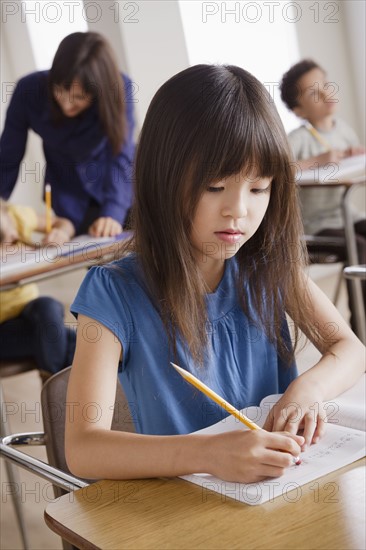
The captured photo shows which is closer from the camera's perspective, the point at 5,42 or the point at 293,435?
the point at 293,435

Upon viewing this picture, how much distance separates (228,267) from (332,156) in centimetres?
212

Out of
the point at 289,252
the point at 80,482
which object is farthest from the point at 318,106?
the point at 80,482

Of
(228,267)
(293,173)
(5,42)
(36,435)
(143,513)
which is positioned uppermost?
(5,42)

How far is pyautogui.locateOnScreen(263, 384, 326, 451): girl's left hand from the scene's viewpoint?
96cm

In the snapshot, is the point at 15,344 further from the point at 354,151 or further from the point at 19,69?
the point at 19,69

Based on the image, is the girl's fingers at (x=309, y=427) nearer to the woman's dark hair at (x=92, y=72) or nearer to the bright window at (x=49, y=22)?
the woman's dark hair at (x=92, y=72)

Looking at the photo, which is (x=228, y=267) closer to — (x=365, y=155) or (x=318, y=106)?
(x=365, y=155)

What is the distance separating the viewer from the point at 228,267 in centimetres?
121

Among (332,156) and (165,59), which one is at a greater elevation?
(165,59)

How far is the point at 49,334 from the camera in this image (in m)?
2.30

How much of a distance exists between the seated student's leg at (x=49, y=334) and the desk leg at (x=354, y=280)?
939 mm

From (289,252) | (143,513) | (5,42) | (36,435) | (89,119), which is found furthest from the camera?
(5,42)

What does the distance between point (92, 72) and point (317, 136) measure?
3.72ft

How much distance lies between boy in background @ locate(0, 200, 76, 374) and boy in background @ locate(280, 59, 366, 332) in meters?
1.19
